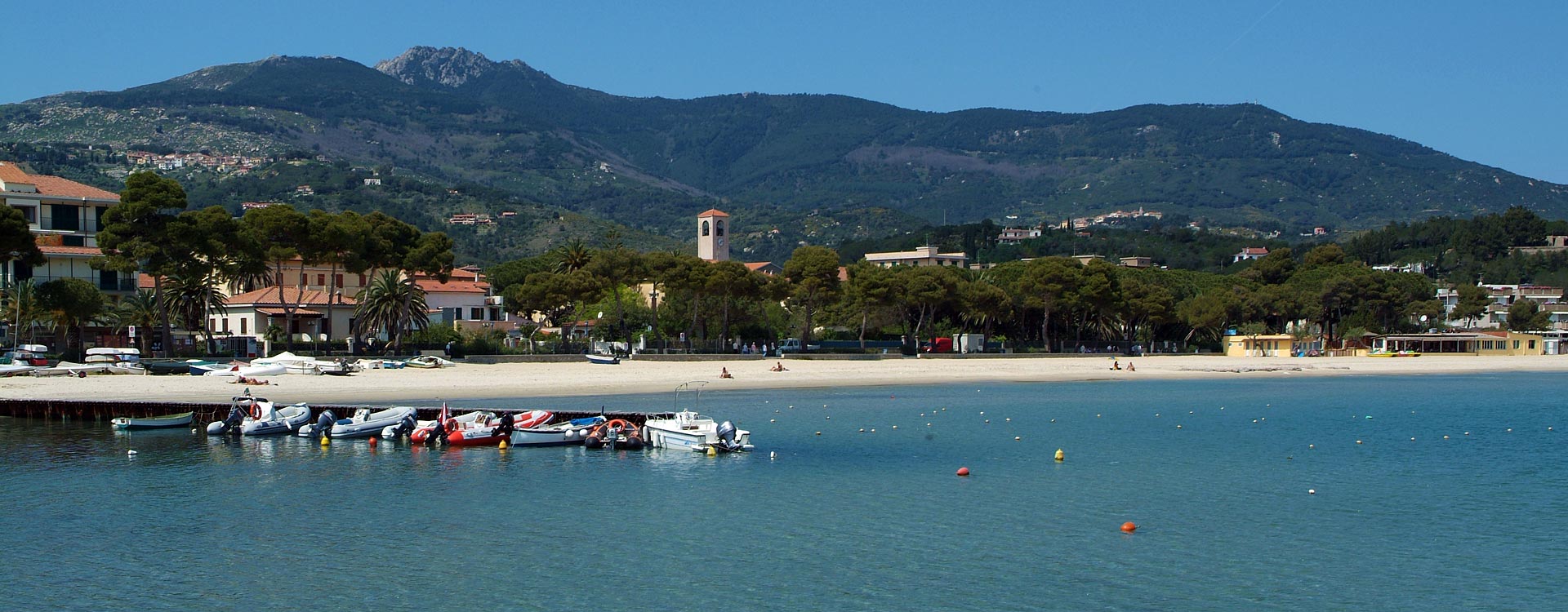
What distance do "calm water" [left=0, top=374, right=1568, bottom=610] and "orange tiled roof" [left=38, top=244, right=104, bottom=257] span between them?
31.9 metres

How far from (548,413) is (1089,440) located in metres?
16.8

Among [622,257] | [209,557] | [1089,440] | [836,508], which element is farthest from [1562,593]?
[622,257]

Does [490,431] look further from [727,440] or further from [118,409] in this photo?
[118,409]

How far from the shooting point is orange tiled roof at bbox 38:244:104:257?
72.2 meters

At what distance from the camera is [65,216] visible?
250ft

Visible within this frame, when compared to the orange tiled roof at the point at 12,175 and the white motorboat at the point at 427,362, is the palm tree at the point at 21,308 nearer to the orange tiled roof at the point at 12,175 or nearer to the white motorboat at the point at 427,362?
the orange tiled roof at the point at 12,175

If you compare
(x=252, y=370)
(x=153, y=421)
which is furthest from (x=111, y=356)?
(x=153, y=421)

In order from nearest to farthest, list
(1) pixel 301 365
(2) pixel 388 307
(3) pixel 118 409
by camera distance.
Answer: (3) pixel 118 409, (1) pixel 301 365, (2) pixel 388 307

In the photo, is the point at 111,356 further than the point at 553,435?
Yes

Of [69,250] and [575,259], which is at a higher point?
[575,259]

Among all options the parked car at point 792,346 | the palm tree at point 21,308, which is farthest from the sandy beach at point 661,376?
the palm tree at point 21,308

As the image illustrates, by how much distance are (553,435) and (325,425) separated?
27.5 ft

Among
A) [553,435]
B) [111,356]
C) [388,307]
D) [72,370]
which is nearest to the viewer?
[553,435]

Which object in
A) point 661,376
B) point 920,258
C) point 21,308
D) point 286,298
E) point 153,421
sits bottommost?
point 153,421
